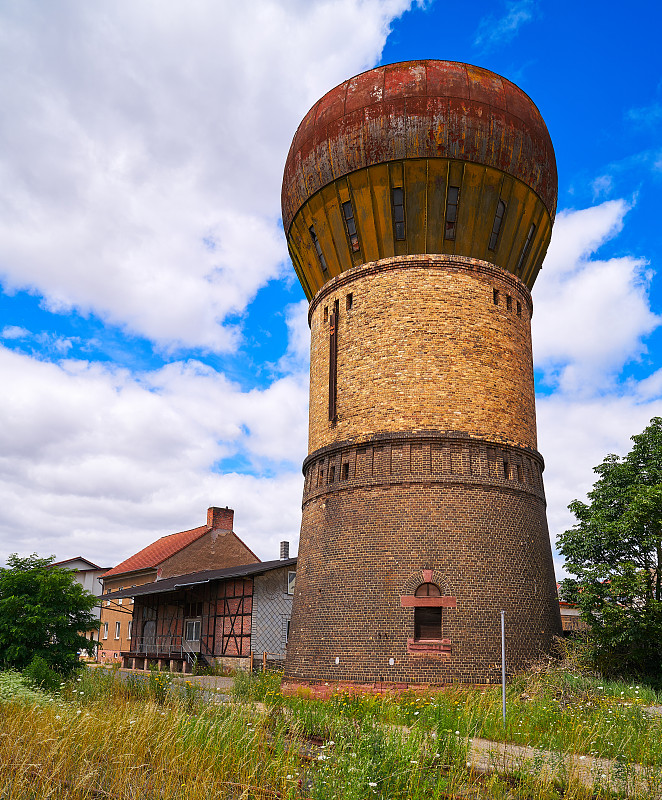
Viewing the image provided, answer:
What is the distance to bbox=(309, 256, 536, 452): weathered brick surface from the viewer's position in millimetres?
16641

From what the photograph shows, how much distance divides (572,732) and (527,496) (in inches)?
316

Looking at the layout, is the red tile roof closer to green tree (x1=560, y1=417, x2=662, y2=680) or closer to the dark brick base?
the dark brick base

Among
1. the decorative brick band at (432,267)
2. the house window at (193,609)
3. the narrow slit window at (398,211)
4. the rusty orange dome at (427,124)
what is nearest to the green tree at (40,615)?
the decorative brick band at (432,267)

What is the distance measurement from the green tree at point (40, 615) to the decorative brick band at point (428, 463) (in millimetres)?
6298

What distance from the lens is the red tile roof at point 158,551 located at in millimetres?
38281

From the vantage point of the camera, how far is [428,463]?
52.8ft

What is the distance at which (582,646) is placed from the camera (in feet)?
50.8

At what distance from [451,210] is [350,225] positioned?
8.39 ft

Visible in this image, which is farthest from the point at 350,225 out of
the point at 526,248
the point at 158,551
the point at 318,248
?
the point at 158,551

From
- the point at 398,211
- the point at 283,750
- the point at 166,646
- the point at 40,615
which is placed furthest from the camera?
the point at 166,646

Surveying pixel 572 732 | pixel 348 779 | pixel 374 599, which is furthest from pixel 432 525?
pixel 348 779

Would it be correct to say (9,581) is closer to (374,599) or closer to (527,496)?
(374,599)

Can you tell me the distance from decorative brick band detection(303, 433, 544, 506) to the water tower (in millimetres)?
38

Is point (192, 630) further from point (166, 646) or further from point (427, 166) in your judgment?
point (427, 166)
